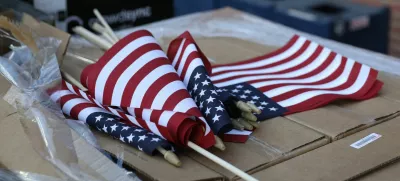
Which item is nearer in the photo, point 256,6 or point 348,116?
point 348,116

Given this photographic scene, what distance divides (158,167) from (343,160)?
0.35 meters

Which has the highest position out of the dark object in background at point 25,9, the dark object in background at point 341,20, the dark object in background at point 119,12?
the dark object in background at point 25,9

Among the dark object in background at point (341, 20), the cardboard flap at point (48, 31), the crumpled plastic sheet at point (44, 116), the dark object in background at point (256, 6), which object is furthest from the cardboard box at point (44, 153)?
the dark object in background at point (256, 6)

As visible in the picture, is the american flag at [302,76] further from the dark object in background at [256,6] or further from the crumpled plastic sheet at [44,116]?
the dark object in background at [256,6]

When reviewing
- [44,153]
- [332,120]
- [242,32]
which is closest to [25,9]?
[242,32]

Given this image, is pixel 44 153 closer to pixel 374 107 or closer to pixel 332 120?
pixel 332 120

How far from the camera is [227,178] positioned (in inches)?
49.4

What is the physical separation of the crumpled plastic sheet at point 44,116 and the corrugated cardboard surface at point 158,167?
0.04m

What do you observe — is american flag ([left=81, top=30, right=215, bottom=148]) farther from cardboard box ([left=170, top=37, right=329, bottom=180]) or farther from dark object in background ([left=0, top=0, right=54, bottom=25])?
dark object in background ([left=0, top=0, right=54, bottom=25])

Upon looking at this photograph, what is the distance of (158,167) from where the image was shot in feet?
4.19

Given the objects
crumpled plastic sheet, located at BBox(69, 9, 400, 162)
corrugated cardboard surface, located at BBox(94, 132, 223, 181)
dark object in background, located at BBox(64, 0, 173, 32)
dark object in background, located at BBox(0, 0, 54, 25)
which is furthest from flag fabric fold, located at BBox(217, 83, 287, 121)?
dark object in background, located at BBox(64, 0, 173, 32)

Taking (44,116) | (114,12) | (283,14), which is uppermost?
(44,116)

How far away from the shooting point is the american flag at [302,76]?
1.64 meters

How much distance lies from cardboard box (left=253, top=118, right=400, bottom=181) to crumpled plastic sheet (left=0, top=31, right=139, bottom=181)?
29cm
